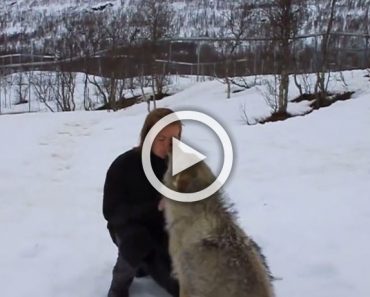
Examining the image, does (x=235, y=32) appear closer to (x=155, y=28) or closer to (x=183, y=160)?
(x=155, y=28)

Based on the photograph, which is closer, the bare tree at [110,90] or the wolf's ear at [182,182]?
the wolf's ear at [182,182]

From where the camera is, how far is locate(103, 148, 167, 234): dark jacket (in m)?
2.66

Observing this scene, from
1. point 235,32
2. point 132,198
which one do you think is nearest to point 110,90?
point 235,32

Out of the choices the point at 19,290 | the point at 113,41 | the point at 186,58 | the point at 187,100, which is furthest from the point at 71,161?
the point at 186,58

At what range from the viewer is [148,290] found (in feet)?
9.78

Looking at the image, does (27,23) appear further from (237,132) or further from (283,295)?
(283,295)

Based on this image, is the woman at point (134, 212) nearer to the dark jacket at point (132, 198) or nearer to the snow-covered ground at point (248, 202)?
the dark jacket at point (132, 198)

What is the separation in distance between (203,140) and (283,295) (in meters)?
4.26

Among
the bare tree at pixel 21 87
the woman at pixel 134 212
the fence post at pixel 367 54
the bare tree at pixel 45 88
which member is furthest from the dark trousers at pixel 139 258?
the bare tree at pixel 21 87

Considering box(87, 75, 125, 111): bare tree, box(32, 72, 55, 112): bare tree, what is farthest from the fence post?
box(32, 72, 55, 112): bare tree
